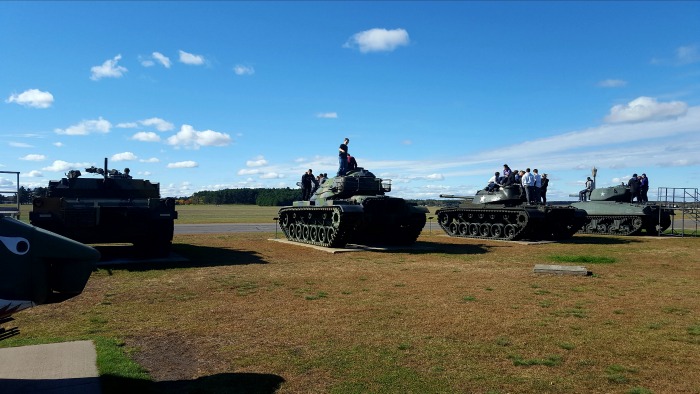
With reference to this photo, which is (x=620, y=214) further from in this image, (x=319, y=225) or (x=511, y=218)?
(x=319, y=225)

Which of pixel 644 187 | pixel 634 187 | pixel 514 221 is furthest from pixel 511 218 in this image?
pixel 644 187

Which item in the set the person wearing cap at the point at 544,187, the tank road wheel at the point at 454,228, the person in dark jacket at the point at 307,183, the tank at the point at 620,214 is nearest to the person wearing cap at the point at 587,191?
the tank at the point at 620,214

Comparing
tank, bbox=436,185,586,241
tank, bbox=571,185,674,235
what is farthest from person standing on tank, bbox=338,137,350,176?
tank, bbox=571,185,674,235

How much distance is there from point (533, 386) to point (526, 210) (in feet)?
53.9

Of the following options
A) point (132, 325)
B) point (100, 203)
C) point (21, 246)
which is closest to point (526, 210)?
point (100, 203)

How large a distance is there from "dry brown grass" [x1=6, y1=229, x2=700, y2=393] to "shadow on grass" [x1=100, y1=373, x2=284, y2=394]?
151 mm

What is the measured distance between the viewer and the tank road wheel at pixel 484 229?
22688 millimetres

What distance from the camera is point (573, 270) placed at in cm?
1154

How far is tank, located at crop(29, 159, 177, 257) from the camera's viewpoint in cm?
1317

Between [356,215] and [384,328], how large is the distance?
10113 millimetres

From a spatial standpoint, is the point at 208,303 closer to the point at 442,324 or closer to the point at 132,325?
the point at 132,325

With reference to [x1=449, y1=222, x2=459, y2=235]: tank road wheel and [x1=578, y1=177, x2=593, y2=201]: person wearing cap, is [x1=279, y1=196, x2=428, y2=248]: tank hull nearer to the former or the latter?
[x1=449, y1=222, x2=459, y2=235]: tank road wheel

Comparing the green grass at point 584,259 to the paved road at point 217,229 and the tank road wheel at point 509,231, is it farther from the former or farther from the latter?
the paved road at point 217,229

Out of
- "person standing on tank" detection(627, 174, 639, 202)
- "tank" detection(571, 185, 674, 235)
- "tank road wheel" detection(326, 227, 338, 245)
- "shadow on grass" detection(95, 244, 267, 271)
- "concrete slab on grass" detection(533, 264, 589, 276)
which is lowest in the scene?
"shadow on grass" detection(95, 244, 267, 271)
